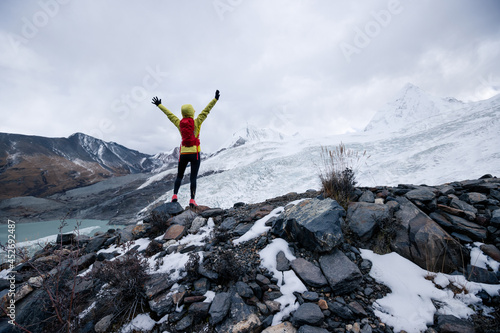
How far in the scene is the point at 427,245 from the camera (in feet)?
8.11

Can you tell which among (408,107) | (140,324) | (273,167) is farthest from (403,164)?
(408,107)

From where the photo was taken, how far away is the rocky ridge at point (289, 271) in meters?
1.81

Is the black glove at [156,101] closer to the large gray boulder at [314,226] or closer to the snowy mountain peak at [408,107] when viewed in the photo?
the large gray boulder at [314,226]

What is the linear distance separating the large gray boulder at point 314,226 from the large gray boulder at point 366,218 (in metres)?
0.20

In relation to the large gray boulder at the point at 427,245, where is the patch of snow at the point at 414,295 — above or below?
below

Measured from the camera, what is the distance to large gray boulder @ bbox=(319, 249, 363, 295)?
80.4 inches

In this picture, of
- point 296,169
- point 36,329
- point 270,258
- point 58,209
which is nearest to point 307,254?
point 270,258

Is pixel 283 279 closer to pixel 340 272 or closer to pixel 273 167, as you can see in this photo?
pixel 340 272

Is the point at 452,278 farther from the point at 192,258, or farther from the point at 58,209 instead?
the point at 58,209

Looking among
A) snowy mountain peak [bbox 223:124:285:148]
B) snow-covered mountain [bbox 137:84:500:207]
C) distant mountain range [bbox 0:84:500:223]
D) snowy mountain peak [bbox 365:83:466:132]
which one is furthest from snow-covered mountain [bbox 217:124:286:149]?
snow-covered mountain [bbox 137:84:500:207]

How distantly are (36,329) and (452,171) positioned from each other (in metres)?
12.0

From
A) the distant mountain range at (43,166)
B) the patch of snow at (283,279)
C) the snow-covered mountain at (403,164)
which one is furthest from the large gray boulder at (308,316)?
the distant mountain range at (43,166)

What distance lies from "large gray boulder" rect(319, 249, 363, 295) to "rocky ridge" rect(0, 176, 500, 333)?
12mm

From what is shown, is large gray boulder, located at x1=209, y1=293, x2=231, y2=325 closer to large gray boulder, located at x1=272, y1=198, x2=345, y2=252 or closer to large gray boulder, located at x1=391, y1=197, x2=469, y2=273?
large gray boulder, located at x1=272, y1=198, x2=345, y2=252
